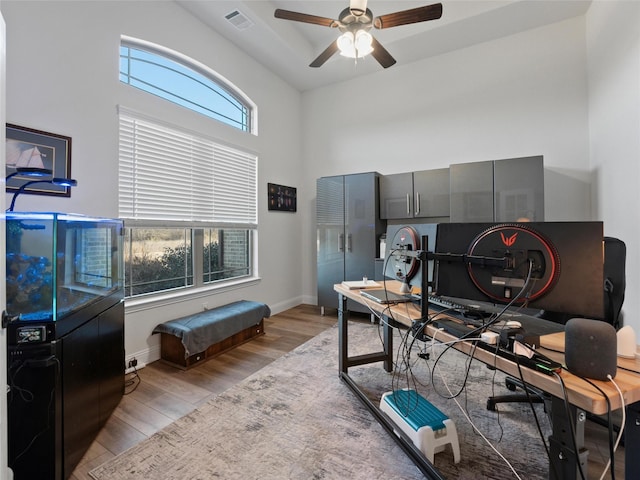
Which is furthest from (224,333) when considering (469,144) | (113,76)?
(469,144)

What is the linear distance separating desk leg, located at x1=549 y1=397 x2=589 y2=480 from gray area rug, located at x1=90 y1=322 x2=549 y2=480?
32.3 inches

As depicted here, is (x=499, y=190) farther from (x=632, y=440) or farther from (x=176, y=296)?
(x=176, y=296)

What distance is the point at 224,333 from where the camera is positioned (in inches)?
114

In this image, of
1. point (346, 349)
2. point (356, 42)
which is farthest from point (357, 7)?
point (346, 349)

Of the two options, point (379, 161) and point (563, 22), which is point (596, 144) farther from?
point (379, 161)

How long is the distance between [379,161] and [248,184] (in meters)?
2.07

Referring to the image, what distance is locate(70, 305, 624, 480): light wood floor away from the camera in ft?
5.20

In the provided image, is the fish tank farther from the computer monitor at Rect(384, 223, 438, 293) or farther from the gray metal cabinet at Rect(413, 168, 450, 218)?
the gray metal cabinet at Rect(413, 168, 450, 218)

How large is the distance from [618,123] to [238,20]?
3.91 m

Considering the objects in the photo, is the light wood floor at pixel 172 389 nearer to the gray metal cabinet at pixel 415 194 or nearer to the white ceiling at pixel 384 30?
the gray metal cabinet at pixel 415 194

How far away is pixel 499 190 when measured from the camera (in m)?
3.20

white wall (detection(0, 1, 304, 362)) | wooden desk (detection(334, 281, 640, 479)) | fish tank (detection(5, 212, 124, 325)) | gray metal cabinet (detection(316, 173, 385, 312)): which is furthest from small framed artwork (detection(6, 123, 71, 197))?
gray metal cabinet (detection(316, 173, 385, 312))

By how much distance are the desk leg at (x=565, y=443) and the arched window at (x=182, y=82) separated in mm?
3672

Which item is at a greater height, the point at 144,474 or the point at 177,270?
Answer: the point at 177,270
